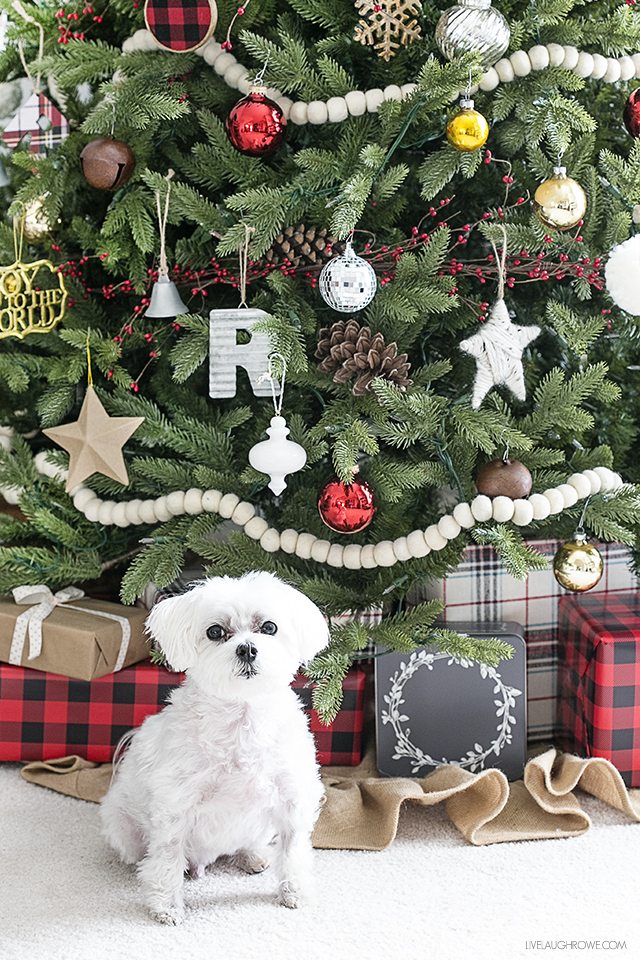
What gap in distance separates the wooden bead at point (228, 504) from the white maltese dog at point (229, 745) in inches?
12.1

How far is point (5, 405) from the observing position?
1904mm

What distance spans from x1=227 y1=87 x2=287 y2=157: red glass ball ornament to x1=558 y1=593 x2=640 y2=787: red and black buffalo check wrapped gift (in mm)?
936

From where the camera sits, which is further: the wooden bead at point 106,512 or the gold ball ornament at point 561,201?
the wooden bead at point 106,512

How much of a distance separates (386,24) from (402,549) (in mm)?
825

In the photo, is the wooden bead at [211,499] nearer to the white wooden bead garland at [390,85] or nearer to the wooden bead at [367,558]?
the wooden bead at [367,558]

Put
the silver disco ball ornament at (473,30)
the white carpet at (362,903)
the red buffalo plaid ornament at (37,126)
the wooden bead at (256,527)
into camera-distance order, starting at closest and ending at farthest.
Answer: the white carpet at (362,903)
the silver disco ball ornament at (473,30)
the wooden bead at (256,527)
the red buffalo plaid ornament at (37,126)

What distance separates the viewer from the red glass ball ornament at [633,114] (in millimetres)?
1583

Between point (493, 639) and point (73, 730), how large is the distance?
2.45 feet

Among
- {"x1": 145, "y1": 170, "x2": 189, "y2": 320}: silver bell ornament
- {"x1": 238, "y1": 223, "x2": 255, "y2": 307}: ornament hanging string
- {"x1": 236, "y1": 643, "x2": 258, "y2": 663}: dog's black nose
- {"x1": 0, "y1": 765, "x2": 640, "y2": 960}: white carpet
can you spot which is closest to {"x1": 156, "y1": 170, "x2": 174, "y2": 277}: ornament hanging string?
{"x1": 145, "y1": 170, "x2": 189, "y2": 320}: silver bell ornament

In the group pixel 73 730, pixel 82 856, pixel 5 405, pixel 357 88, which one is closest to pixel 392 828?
pixel 82 856

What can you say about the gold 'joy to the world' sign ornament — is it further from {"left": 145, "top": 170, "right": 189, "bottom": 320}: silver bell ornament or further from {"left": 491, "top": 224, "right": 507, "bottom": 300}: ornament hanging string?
{"left": 491, "top": 224, "right": 507, "bottom": 300}: ornament hanging string

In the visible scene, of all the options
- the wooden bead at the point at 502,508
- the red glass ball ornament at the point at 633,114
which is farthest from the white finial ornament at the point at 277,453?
the red glass ball ornament at the point at 633,114

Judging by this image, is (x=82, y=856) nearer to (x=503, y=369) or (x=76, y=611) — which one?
(x=76, y=611)

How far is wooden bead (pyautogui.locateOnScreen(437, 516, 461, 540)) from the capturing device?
62.8 inches
